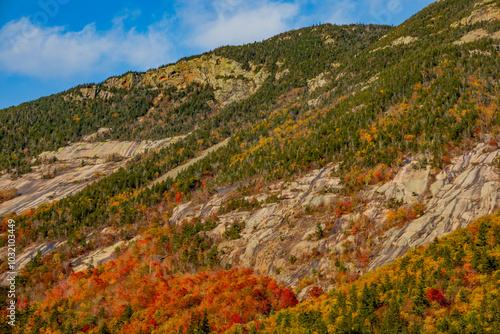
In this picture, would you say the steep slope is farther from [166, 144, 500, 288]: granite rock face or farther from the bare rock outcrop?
[166, 144, 500, 288]: granite rock face

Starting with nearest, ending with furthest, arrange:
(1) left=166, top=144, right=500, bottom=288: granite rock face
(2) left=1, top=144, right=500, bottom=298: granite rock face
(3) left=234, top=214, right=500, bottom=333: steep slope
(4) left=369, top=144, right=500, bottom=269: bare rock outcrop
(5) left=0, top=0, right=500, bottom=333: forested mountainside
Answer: (3) left=234, top=214, right=500, bottom=333: steep slope, (5) left=0, top=0, right=500, bottom=333: forested mountainside, (4) left=369, top=144, right=500, bottom=269: bare rock outcrop, (1) left=166, top=144, right=500, bottom=288: granite rock face, (2) left=1, top=144, right=500, bottom=298: granite rock face

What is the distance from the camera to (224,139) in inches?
4719

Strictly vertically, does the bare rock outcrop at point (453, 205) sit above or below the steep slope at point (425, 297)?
above

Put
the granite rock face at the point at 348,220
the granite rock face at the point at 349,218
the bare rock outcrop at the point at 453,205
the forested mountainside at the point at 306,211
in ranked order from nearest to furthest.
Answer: the forested mountainside at the point at 306,211 < the bare rock outcrop at the point at 453,205 < the granite rock face at the point at 349,218 < the granite rock face at the point at 348,220

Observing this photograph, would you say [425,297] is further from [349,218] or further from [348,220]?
[349,218]

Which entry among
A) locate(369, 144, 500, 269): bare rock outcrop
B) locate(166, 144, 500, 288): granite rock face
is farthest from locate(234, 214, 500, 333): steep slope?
locate(166, 144, 500, 288): granite rock face

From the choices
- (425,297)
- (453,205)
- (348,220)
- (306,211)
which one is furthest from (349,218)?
(425,297)

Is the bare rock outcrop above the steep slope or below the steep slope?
above

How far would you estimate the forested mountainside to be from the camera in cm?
3056

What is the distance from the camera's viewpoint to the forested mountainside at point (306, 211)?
30.6m

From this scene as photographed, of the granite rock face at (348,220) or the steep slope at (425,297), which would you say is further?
the granite rock face at (348,220)

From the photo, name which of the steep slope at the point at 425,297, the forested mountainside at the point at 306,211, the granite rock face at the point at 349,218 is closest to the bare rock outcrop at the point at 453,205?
the granite rock face at the point at 349,218

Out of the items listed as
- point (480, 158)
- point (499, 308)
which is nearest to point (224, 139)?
point (480, 158)

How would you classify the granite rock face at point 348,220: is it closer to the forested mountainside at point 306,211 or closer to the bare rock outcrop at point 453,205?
the bare rock outcrop at point 453,205
